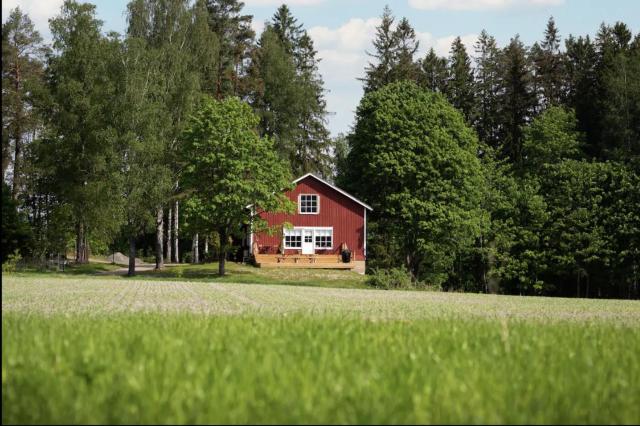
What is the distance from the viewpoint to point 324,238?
6203 centimetres

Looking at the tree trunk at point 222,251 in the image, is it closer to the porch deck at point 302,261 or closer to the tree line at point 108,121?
the tree line at point 108,121

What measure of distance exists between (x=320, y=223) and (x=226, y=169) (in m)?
13.6

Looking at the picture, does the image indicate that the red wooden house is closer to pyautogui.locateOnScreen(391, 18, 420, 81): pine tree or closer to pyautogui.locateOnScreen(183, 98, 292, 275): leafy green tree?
pyautogui.locateOnScreen(183, 98, 292, 275): leafy green tree

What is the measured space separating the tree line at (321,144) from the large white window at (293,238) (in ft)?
19.5

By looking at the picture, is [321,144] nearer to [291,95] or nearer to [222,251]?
[291,95]

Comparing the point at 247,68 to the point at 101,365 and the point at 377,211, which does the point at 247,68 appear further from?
the point at 101,365

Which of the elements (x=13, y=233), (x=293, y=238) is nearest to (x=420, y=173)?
(x=293, y=238)

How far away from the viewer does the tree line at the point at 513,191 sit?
55.2 metres

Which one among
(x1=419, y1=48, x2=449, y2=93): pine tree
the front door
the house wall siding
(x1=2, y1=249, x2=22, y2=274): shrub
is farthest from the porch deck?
(x1=419, y1=48, x2=449, y2=93): pine tree

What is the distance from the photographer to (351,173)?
63.6 m

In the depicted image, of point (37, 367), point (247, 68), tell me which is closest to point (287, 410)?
point (37, 367)

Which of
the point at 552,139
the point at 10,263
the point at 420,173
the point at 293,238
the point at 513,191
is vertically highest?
the point at 552,139

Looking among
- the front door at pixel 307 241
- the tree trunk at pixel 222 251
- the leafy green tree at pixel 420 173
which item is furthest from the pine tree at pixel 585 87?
the tree trunk at pixel 222 251

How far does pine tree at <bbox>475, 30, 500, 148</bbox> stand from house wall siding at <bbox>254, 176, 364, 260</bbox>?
19.4 metres
